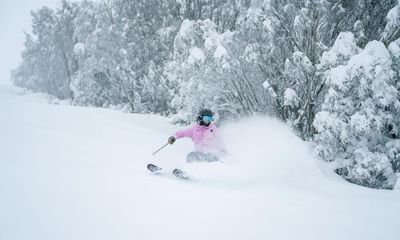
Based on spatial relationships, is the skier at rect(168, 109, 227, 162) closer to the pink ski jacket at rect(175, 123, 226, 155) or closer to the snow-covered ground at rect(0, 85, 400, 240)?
the pink ski jacket at rect(175, 123, 226, 155)

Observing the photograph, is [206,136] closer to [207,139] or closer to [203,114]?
[207,139]

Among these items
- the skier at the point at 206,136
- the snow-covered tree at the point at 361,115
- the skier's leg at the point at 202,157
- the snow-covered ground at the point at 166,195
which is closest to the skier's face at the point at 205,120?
the skier at the point at 206,136

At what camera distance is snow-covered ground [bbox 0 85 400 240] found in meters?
3.48

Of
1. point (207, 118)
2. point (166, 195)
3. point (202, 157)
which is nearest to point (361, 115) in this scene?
point (207, 118)

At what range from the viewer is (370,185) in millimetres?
6980

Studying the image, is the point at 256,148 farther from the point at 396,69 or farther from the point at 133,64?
the point at 133,64

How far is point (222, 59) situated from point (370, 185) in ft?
14.5

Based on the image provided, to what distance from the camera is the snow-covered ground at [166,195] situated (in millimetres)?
3480

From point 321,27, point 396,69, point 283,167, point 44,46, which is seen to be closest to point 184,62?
point 321,27

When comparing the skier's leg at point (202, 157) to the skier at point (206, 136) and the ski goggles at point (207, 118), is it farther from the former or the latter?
the ski goggles at point (207, 118)

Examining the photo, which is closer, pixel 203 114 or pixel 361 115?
pixel 203 114

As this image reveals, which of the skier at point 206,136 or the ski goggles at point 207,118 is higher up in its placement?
the ski goggles at point 207,118

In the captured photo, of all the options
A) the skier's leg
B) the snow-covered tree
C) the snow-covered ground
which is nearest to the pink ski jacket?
the skier's leg

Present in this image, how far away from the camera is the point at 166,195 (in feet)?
14.0
